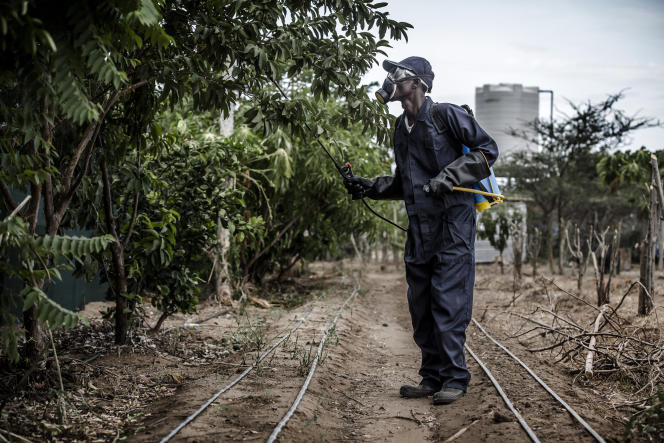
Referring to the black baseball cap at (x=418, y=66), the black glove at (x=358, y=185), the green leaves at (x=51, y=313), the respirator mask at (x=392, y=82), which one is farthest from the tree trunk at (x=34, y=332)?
the black baseball cap at (x=418, y=66)

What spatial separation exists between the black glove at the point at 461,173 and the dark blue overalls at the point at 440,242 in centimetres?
12

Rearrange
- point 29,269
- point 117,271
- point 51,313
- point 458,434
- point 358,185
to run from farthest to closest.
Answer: point 117,271, point 358,185, point 458,434, point 29,269, point 51,313

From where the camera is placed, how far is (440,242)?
4785 mm

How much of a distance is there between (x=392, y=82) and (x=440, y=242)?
134 cm

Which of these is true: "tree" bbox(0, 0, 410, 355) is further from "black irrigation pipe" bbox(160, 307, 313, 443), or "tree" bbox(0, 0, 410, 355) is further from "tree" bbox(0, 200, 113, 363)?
"black irrigation pipe" bbox(160, 307, 313, 443)

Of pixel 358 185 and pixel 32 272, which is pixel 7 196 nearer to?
pixel 32 272

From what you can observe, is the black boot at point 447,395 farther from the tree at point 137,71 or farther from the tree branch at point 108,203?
the tree branch at point 108,203

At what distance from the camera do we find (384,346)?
806 cm

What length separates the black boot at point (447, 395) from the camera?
15.2ft

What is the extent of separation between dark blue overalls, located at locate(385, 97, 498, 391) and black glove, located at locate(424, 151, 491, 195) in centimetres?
12

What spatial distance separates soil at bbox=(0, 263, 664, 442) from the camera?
13.2ft

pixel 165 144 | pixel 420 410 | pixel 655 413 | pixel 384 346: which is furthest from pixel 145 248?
pixel 655 413

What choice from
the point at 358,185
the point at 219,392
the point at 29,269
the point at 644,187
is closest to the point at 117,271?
the point at 219,392

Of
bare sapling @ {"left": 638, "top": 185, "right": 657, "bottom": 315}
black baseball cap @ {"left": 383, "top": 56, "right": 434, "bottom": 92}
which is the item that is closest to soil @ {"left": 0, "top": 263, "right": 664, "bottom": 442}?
bare sapling @ {"left": 638, "top": 185, "right": 657, "bottom": 315}
